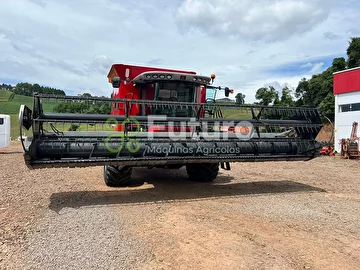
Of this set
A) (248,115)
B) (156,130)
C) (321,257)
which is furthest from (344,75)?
(321,257)

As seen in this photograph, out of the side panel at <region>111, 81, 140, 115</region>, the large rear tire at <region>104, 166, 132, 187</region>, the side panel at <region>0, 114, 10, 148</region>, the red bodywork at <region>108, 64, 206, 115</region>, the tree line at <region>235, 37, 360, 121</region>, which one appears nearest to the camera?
the large rear tire at <region>104, 166, 132, 187</region>

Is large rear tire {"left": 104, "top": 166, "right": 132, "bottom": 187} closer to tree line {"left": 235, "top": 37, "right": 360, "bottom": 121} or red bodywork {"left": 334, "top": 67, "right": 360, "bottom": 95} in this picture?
red bodywork {"left": 334, "top": 67, "right": 360, "bottom": 95}

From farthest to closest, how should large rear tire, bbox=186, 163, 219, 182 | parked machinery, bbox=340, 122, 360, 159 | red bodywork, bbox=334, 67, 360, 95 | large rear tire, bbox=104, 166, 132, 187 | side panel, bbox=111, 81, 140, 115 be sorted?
red bodywork, bbox=334, 67, 360, 95, parked machinery, bbox=340, 122, 360, 159, large rear tire, bbox=186, 163, 219, 182, side panel, bbox=111, 81, 140, 115, large rear tire, bbox=104, 166, 132, 187

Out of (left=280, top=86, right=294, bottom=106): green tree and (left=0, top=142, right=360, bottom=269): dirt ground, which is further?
(left=280, top=86, right=294, bottom=106): green tree

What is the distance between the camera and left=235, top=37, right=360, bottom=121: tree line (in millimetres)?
29239

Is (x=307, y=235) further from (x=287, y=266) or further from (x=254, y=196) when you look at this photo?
(x=254, y=196)

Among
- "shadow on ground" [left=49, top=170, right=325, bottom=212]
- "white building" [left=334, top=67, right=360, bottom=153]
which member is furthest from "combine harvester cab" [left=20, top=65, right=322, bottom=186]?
"white building" [left=334, top=67, right=360, bottom=153]

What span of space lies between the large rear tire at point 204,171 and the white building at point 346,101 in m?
14.5

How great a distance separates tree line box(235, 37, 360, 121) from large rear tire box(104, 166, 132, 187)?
78.5 feet

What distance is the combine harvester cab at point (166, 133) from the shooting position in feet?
16.0

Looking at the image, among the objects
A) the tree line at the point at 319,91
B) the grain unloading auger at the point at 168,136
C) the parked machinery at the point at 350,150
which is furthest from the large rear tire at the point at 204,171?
the tree line at the point at 319,91

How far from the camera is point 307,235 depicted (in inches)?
150

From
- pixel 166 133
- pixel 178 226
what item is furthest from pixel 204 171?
pixel 178 226

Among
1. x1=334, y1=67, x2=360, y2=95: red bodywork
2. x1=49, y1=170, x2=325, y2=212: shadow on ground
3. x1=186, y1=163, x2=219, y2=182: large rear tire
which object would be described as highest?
x1=334, y1=67, x2=360, y2=95: red bodywork
